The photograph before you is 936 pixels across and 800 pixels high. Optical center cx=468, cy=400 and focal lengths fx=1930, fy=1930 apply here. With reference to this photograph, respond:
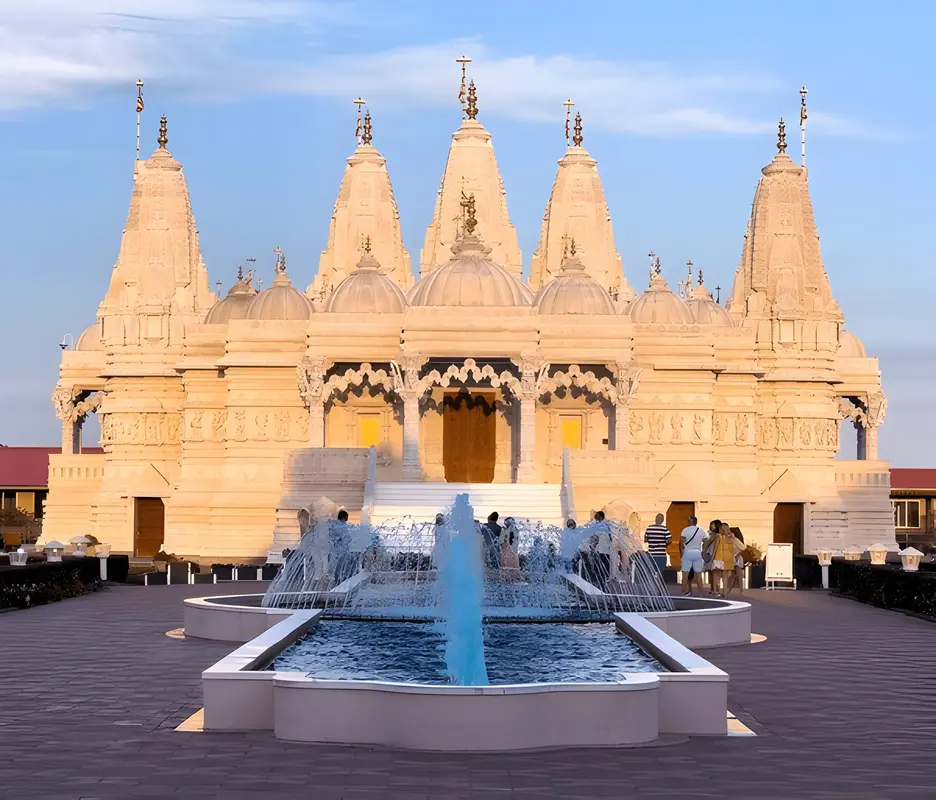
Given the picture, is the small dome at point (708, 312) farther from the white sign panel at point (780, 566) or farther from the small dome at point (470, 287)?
the white sign panel at point (780, 566)

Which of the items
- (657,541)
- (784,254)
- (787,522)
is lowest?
(657,541)

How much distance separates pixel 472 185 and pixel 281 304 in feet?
25.3

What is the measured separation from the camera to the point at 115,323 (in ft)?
188

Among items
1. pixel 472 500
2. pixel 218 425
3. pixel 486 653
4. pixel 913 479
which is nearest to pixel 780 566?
pixel 472 500

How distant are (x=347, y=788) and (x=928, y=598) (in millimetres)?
17521

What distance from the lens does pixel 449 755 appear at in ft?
41.9

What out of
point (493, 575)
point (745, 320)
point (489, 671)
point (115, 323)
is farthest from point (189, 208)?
point (489, 671)

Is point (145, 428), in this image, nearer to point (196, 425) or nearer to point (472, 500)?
point (196, 425)

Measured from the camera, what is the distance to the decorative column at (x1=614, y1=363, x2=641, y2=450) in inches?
1870

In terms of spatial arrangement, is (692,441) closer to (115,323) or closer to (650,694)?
(115,323)

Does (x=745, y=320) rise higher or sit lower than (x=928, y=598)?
higher

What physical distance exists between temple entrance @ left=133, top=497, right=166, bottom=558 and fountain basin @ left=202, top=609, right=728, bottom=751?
42.2 meters

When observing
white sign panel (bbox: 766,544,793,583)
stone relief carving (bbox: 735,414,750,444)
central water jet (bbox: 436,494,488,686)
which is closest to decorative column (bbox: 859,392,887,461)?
stone relief carving (bbox: 735,414,750,444)

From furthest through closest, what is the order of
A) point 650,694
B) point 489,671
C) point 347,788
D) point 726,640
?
point 726,640, point 489,671, point 650,694, point 347,788
